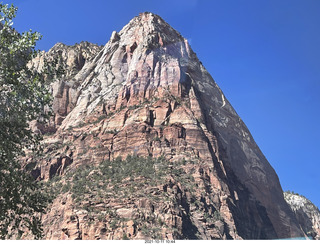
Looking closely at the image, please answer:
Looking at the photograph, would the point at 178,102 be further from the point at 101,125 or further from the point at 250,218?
the point at 250,218

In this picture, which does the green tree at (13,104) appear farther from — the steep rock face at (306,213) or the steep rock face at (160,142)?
the steep rock face at (306,213)

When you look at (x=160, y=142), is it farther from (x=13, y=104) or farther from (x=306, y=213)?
(x=306, y=213)

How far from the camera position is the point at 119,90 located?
387 ft

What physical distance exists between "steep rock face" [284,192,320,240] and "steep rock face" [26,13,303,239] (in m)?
18.4

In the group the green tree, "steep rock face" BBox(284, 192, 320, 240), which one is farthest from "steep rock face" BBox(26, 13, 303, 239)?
the green tree

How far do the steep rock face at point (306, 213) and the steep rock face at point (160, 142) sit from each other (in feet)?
60.5

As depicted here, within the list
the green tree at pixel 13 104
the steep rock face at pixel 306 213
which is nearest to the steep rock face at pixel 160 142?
the steep rock face at pixel 306 213

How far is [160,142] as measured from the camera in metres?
97.3

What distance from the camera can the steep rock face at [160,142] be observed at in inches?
3049

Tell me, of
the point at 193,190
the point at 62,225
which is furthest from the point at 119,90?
the point at 62,225

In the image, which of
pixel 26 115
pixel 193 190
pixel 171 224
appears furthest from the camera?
pixel 193 190

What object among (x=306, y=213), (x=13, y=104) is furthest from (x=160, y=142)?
(x=306, y=213)

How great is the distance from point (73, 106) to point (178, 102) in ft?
115

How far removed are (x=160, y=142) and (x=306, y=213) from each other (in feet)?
290
